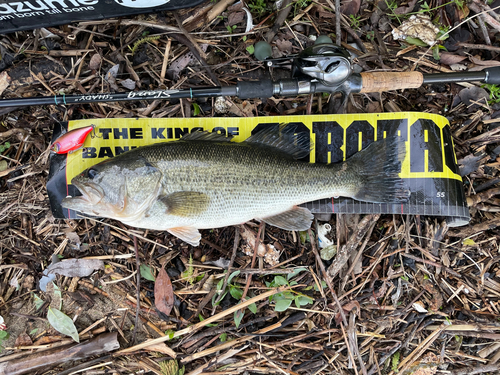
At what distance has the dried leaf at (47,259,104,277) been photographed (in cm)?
353

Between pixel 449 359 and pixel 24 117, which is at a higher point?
pixel 24 117

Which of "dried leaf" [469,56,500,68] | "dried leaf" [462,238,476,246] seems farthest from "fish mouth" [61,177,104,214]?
"dried leaf" [469,56,500,68]

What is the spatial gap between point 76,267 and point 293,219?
244 centimetres

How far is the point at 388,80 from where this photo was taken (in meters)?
3.19

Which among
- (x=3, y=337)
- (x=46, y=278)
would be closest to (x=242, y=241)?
(x=46, y=278)

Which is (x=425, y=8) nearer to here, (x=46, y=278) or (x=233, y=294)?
(x=233, y=294)

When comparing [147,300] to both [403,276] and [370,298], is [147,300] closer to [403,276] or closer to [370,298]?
[370,298]

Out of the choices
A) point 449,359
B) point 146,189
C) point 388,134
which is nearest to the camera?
point 146,189

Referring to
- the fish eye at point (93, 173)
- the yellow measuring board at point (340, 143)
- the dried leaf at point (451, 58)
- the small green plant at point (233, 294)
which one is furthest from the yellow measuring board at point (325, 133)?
the small green plant at point (233, 294)

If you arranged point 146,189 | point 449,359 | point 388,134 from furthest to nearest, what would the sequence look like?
point 449,359 < point 388,134 < point 146,189

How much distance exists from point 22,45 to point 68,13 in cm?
73

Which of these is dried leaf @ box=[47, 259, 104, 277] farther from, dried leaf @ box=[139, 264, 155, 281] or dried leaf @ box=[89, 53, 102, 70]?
dried leaf @ box=[89, 53, 102, 70]

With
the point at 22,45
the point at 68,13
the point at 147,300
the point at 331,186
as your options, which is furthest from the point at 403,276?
the point at 22,45

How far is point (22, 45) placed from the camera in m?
3.50
